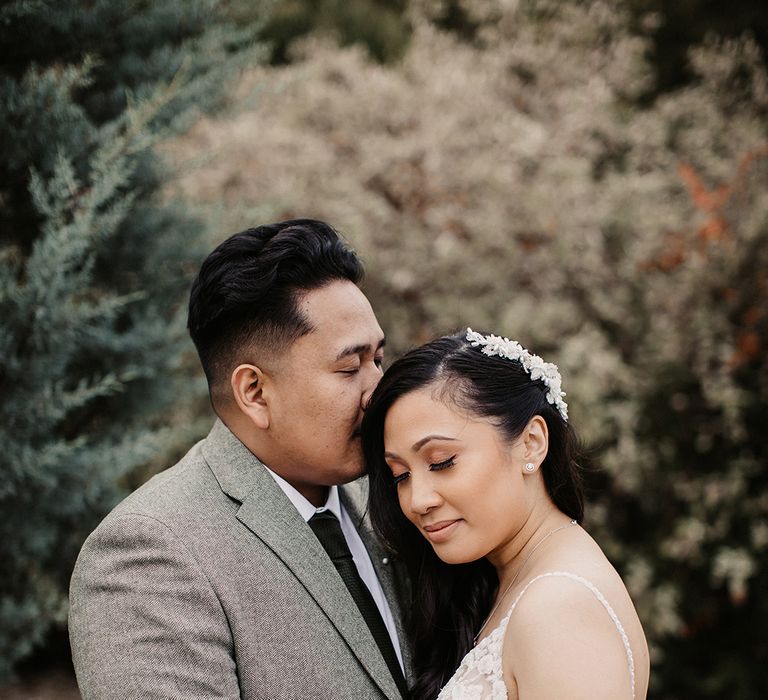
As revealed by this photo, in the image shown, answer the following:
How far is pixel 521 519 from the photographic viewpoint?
91.4 inches

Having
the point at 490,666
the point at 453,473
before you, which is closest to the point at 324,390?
the point at 453,473

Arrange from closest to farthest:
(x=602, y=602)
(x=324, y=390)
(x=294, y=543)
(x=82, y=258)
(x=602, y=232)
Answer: (x=602, y=602), (x=294, y=543), (x=324, y=390), (x=82, y=258), (x=602, y=232)

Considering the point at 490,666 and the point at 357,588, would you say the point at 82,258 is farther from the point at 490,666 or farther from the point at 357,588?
the point at 490,666

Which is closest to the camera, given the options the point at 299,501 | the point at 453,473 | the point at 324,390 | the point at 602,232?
the point at 453,473

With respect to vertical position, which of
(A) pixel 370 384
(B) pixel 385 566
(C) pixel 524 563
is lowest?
(B) pixel 385 566

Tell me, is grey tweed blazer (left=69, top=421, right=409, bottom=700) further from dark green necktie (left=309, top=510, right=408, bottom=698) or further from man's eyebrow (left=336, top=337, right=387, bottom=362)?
man's eyebrow (left=336, top=337, right=387, bottom=362)

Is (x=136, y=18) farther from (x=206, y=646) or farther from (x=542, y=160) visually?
(x=542, y=160)

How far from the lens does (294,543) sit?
2289 mm

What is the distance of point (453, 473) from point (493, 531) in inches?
8.3

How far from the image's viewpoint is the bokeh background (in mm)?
3609

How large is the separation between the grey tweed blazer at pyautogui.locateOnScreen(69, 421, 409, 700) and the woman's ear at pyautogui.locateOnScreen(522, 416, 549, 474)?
2.03 ft

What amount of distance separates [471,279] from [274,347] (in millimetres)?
3862

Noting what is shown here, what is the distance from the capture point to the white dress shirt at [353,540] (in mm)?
2504

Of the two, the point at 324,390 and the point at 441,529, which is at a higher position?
the point at 324,390
